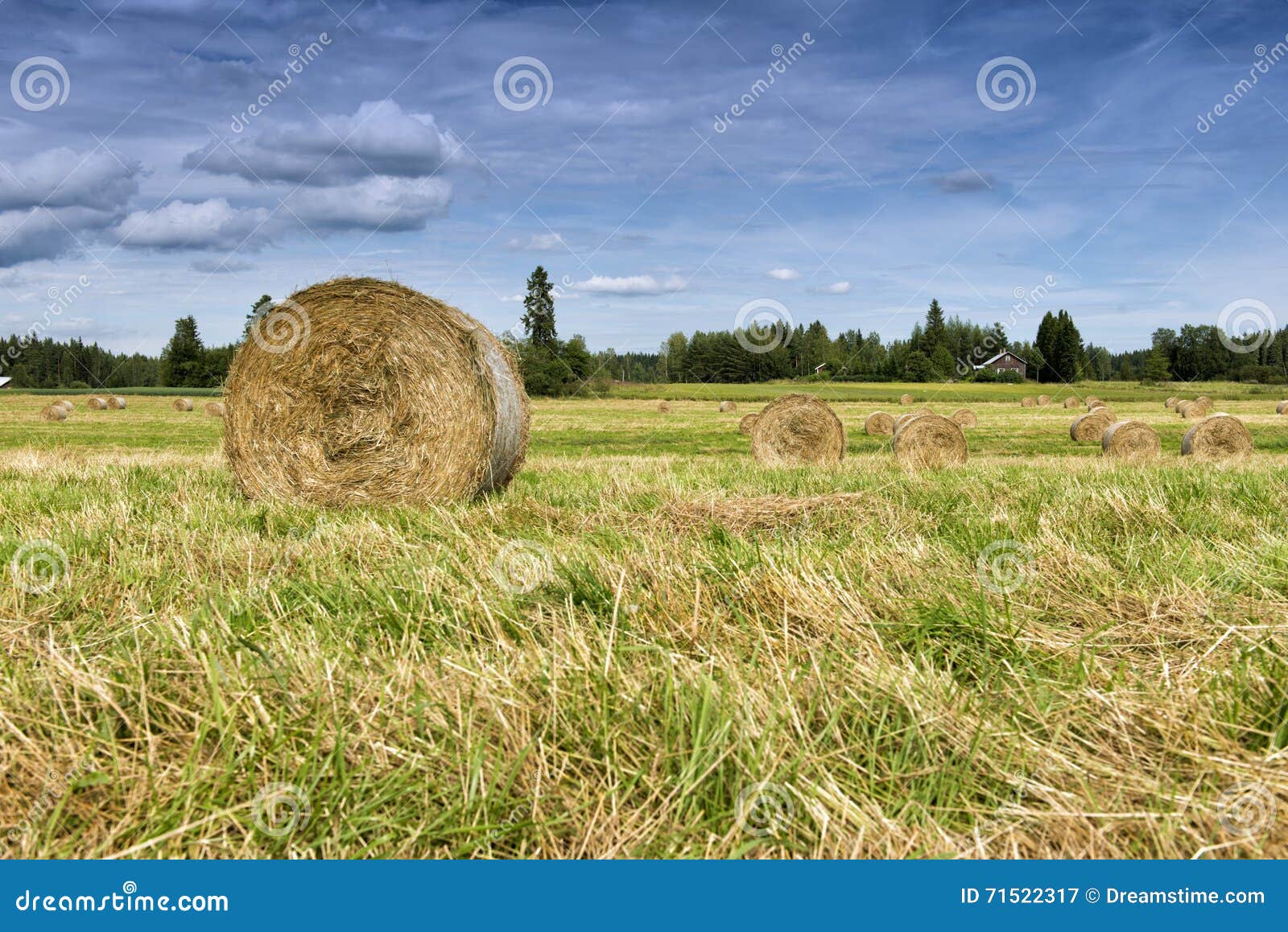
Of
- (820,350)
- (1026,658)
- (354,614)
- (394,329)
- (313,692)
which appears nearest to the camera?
(313,692)

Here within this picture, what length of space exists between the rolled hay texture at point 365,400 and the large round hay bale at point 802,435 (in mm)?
10645

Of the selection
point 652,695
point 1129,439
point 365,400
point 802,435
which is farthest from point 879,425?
point 652,695

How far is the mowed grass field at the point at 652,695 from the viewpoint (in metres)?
2.37

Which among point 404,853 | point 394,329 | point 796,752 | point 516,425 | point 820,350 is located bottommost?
point 404,853

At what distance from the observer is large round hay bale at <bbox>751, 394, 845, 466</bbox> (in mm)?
19359

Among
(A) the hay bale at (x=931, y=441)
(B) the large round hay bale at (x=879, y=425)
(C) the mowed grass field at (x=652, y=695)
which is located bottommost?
(C) the mowed grass field at (x=652, y=695)

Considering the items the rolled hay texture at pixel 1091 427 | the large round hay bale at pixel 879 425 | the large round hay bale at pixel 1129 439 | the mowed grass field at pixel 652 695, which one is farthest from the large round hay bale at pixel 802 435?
the mowed grass field at pixel 652 695

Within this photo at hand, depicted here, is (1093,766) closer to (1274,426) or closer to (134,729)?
(134,729)

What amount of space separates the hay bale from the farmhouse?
96501 millimetres

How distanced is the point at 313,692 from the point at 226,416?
25.3ft

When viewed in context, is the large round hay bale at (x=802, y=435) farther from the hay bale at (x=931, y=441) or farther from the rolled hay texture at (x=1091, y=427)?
the rolled hay texture at (x=1091, y=427)

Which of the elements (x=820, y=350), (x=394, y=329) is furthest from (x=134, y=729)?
(x=820, y=350)

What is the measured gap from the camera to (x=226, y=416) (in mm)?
9695

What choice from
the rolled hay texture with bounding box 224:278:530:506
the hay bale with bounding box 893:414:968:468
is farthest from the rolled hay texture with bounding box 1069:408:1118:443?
the rolled hay texture with bounding box 224:278:530:506
